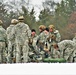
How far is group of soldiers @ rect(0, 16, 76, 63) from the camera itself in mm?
9055

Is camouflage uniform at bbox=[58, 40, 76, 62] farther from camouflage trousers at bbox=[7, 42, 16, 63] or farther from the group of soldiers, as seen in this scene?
camouflage trousers at bbox=[7, 42, 16, 63]

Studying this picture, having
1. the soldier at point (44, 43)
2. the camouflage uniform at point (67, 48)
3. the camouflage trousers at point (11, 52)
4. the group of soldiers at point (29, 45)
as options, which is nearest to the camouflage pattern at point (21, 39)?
the group of soldiers at point (29, 45)

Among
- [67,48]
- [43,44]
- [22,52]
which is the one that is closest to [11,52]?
[22,52]

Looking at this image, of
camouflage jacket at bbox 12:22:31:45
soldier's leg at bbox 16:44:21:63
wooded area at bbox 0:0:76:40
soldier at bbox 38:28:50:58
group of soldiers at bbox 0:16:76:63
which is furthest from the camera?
wooded area at bbox 0:0:76:40

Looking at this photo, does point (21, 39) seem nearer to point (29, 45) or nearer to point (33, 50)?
point (29, 45)

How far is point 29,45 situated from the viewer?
9.77 meters

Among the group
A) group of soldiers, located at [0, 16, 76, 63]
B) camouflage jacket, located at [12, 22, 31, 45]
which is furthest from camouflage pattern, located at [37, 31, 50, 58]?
camouflage jacket, located at [12, 22, 31, 45]

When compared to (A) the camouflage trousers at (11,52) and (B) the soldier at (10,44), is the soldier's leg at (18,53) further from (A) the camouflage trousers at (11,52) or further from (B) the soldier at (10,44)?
(B) the soldier at (10,44)

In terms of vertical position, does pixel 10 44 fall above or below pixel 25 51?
above

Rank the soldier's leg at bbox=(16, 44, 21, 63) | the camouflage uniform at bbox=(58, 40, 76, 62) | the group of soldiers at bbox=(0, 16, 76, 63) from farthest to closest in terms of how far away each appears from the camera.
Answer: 1. the camouflage uniform at bbox=(58, 40, 76, 62)
2. the soldier's leg at bbox=(16, 44, 21, 63)
3. the group of soldiers at bbox=(0, 16, 76, 63)

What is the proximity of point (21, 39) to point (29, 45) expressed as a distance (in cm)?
71

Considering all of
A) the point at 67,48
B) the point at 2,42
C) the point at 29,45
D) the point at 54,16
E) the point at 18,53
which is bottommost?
the point at 18,53
